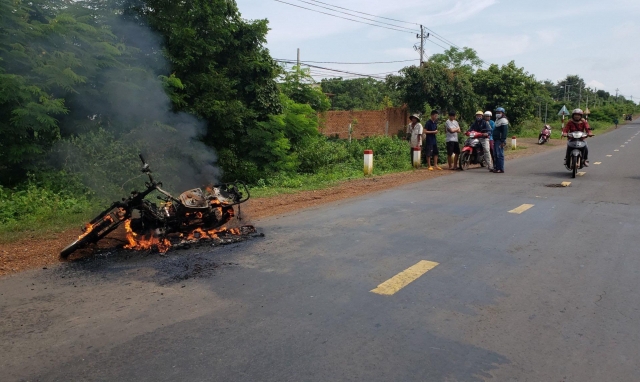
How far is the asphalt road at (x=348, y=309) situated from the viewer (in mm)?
3391

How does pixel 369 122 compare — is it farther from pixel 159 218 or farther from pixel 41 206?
pixel 159 218

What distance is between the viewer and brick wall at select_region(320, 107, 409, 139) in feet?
91.5

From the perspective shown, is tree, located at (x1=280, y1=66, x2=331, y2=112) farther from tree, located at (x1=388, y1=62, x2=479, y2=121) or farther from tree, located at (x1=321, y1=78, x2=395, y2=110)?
tree, located at (x1=321, y1=78, x2=395, y2=110)

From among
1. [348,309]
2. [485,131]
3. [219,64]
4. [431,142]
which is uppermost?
[219,64]

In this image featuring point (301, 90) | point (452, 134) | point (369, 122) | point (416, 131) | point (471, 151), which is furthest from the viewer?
point (369, 122)

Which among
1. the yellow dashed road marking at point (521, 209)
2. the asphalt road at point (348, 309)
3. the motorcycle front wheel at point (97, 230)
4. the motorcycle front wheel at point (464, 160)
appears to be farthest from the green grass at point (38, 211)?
the motorcycle front wheel at point (464, 160)

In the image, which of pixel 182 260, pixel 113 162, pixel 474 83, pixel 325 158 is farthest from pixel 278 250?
pixel 474 83

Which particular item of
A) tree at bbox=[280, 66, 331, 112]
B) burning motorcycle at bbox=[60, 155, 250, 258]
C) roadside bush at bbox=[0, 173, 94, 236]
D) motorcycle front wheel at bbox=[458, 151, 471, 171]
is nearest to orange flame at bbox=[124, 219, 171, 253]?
burning motorcycle at bbox=[60, 155, 250, 258]

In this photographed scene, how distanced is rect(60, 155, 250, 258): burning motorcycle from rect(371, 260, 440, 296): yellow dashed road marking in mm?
2833

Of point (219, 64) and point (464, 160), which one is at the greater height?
point (219, 64)

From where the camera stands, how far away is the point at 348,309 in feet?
14.2

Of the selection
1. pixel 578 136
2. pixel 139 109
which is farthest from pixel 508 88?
pixel 139 109

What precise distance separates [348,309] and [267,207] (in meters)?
5.37

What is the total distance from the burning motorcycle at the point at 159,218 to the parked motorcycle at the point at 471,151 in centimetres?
1039
